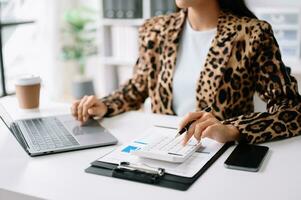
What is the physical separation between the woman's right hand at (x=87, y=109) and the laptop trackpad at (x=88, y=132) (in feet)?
0.07

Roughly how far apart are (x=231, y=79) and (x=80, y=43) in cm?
279

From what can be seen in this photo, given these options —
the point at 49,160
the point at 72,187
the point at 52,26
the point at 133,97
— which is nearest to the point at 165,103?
the point at 133,97

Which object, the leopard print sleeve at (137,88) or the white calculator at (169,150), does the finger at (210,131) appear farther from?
the leopard print sleeve at (137,88)

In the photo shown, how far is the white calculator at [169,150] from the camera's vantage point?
1084mm

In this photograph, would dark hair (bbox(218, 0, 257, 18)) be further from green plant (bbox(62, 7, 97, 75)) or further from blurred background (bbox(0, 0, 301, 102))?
green plant (bbox(62, 7, 97, 75))

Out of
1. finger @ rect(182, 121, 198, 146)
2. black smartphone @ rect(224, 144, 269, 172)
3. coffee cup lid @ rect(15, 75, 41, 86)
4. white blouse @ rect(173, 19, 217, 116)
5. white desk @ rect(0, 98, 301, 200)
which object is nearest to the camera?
white desk @ rect(0, 98, 301, 200)

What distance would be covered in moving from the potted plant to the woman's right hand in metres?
2.54

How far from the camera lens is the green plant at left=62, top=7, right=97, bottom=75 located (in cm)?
411

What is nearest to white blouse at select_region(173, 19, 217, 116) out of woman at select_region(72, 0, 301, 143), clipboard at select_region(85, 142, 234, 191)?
woman at select_region(72, 0, 301, 143)

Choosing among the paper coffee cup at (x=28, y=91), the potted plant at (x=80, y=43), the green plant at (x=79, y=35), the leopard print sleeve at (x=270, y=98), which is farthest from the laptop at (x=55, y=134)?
the green plant at (x=79, y=35)

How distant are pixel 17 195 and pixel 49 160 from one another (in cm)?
19

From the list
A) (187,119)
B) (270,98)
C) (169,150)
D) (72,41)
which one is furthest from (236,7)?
(72,41)

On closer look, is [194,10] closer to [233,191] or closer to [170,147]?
[170,147]

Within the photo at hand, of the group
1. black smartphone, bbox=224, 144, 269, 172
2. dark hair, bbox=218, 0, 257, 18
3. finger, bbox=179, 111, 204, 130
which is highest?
dark hair, bbox=218, 0, 257, 18
